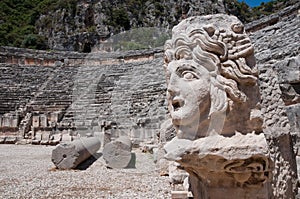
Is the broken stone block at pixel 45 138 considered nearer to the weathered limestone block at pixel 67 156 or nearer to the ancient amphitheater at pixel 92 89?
the ancient amphitheater at pixel 92 89

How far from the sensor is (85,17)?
41250mm

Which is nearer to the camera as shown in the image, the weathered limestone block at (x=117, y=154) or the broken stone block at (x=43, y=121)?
the weathered limestone block at (x=117, y=154)

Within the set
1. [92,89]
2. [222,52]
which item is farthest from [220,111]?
[92,89]

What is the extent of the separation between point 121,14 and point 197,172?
4341 centimetres

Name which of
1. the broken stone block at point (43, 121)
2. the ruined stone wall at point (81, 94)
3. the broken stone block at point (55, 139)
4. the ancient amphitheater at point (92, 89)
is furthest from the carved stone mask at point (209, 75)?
the broken stone block at point (43, 121)

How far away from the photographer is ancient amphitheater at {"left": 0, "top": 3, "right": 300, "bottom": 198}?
40.9 ft

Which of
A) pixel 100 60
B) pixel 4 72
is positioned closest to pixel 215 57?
pixel 4 72

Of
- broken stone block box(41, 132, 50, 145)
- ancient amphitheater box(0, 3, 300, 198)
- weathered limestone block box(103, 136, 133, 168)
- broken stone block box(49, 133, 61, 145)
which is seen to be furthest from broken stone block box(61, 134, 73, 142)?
weathered limestone block box(103, 136, 133, 168)

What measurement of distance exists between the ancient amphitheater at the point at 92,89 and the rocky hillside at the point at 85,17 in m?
15.2

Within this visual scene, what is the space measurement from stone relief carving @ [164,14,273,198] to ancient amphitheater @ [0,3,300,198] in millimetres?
7322

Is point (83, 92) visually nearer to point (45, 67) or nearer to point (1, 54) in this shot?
point (45, 67)

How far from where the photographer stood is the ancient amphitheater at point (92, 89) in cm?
1246

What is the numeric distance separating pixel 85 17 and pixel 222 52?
42517 mm

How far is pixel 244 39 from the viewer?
1.58m
